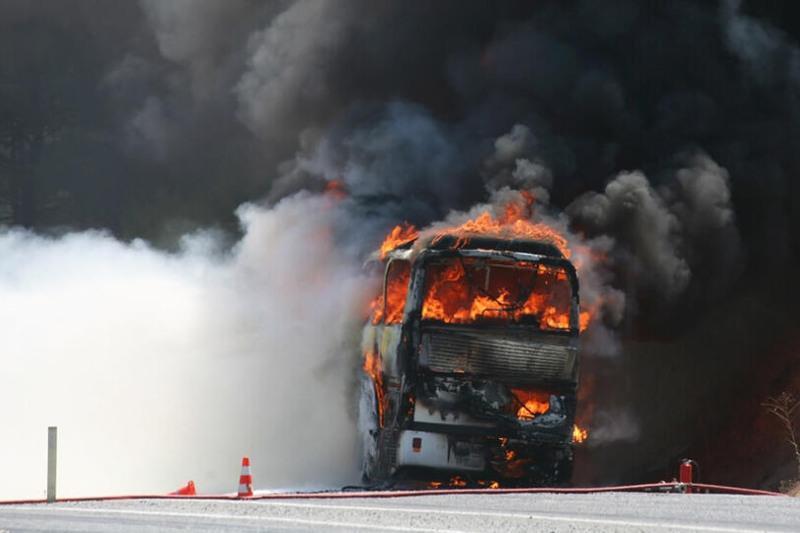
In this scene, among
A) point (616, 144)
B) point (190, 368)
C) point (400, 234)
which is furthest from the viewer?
point (616, 144)

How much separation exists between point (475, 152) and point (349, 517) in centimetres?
1460

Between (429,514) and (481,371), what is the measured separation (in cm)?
547

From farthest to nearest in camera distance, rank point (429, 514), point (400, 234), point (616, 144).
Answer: point (616, 144)
point (400, 234)
point (429, 514)

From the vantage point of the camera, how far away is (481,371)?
16.5 meters

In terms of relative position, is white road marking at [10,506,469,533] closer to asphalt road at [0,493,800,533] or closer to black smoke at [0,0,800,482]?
asphalt road at [0,493,800,533]

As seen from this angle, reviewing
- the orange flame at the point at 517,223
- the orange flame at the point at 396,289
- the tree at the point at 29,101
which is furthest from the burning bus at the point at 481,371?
the tree at the point at 29,101

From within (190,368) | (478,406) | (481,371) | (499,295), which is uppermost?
(499,295)

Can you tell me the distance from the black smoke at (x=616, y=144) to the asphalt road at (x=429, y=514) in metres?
10.1

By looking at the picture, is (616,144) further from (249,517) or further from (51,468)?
(249,517)

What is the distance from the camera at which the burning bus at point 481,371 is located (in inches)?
648

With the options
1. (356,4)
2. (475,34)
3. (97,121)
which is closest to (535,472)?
(475,34)

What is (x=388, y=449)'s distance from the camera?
55.0ft

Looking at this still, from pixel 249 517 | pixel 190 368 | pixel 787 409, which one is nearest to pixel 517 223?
pixel 190 368

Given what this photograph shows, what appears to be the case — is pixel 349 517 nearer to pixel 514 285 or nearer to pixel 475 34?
pixel 514 285
